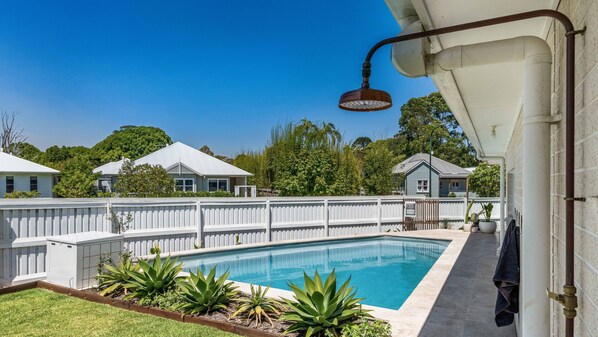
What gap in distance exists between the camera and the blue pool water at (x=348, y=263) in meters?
7.67

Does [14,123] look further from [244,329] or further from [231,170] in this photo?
[244,329]

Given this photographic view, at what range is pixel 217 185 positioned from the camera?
82.2 feet

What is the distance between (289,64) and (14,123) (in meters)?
29.6

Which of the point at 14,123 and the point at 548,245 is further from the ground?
the point at 14,123

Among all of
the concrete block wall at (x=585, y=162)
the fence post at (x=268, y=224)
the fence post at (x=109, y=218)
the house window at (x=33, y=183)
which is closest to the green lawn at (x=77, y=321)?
the fence post at (x=109, y=218)

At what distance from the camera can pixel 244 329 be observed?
4.16 metres

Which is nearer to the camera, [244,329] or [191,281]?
[244,329]

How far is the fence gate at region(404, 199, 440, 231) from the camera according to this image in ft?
46.6

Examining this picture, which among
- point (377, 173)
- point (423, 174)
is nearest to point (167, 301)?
point (377, 173)

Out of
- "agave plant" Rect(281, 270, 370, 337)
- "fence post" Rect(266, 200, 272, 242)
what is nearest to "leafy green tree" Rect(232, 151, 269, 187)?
"fence post" Rect(266, 200, 272, 242)

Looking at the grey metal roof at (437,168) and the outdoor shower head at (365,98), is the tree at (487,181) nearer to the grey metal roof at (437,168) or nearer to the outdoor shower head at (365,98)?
the grey metal roof at (437,168)

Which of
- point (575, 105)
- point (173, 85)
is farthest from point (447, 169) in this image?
point (575, 105)

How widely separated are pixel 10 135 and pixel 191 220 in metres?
36.9

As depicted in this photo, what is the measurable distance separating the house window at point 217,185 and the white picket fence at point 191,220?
13411mm
